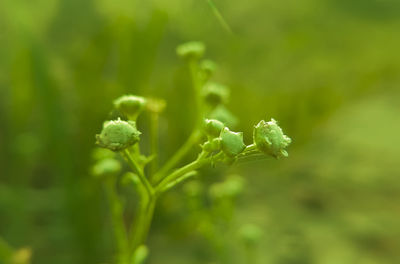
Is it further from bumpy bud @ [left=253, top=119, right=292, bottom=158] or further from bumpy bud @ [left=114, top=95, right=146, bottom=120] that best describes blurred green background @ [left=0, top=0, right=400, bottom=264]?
bumpy bud @ [left=253, top=119, right=292, bottom=158]

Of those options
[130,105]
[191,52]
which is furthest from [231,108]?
[130,105]

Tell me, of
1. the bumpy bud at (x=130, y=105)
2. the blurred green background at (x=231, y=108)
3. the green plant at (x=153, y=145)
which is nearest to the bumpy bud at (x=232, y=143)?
the green plant at (x=153, y=145)

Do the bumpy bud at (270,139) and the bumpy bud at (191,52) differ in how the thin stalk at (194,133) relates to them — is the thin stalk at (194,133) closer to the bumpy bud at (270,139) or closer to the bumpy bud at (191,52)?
the bumpy bud at (191,52)

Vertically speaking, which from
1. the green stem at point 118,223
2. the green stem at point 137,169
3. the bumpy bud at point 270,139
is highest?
the bumpy bud at point 270,139

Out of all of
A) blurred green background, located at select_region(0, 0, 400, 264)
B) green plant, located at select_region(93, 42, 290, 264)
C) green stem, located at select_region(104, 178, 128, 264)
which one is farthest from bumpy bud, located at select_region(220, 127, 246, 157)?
blurred green background, located at select_region(0, 0, 400, 264)

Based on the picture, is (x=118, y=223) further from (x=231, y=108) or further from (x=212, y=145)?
(x=231, y=108)

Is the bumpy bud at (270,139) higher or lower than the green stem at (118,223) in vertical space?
higher
